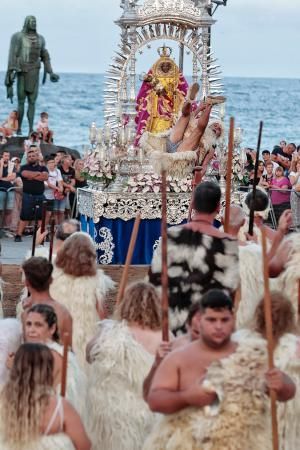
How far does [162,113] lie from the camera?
18922mm

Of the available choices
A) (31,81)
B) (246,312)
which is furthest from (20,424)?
(31,81)

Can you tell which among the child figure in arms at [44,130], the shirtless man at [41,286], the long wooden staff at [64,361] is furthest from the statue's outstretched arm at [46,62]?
the long wooden staff at [64,361]

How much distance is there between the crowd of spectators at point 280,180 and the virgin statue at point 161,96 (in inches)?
49.1

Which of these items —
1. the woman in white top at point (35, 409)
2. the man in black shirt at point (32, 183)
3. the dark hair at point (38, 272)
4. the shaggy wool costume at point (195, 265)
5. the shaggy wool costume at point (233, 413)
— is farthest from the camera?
the man in black shirt at point (32, 183)

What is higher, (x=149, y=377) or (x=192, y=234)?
(x=192, y=234)

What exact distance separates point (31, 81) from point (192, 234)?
16.7m

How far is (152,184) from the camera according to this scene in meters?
18.0

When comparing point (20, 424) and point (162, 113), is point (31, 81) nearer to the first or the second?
point (162, 113)

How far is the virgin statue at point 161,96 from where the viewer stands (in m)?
18.8

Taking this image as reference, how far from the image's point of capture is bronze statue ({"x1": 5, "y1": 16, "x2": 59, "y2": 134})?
Answer: 25.5 metres

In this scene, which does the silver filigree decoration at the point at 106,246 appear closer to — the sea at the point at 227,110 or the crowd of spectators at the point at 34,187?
the crowd of spectators at the point at 34,187

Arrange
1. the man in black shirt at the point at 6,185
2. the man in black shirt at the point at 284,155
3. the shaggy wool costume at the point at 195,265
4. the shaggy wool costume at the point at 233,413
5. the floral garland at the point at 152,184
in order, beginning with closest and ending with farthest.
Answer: the shaggy wool costume at the point at 233,413, the shaggy wool costume at the point at 195,265, the floral garland at the point at 152,184, the man in black shirt at the point at 6,185, the man in black shirt at the point at 284,155

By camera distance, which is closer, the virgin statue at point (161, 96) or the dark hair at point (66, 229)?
the dark hair at point (66, 229)

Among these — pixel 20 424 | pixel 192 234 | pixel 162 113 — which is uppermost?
pixel 162 113
